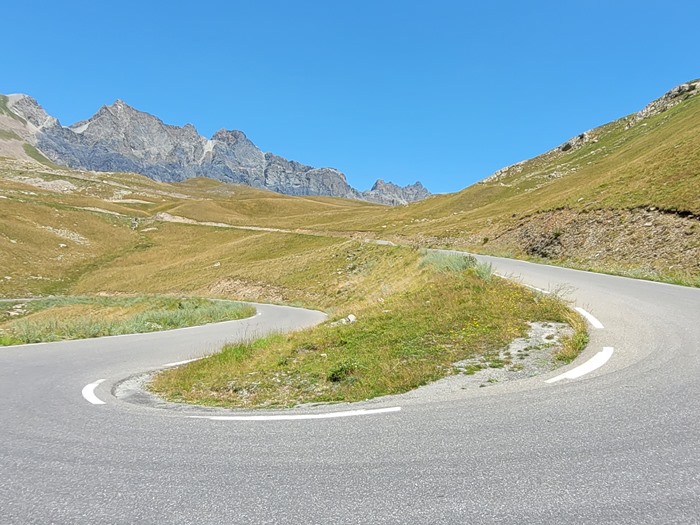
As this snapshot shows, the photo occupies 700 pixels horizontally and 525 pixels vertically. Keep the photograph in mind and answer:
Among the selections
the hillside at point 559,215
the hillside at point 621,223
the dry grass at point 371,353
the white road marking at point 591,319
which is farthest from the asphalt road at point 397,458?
the hillside at point 621,223

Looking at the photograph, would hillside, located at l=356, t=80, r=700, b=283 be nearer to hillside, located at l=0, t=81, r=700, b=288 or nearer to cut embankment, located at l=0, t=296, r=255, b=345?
hillside, located at l=0, t=81, r=700, b=288

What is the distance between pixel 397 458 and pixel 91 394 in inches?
272

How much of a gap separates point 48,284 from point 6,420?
52.6 m

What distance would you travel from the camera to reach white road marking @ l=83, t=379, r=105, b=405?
7726 millimetres

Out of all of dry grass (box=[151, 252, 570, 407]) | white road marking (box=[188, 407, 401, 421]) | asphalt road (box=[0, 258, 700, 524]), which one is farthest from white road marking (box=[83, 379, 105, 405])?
white road marking (box=[188, 407, 401, 421])

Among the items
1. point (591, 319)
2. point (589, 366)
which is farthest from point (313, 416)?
point (591, 319)

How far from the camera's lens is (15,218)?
6762cm

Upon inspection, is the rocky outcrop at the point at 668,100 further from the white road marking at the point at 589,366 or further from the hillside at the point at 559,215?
the white road marking at the point at 589,366

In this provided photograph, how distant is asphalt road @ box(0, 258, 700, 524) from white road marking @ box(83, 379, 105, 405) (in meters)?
0.25

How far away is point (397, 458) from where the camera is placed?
14.1 feet

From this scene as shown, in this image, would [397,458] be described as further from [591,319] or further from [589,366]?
[591,319]

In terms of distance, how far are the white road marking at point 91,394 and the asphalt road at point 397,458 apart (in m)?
0.25

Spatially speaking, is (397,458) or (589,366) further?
(589,366)

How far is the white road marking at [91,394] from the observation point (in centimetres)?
773
